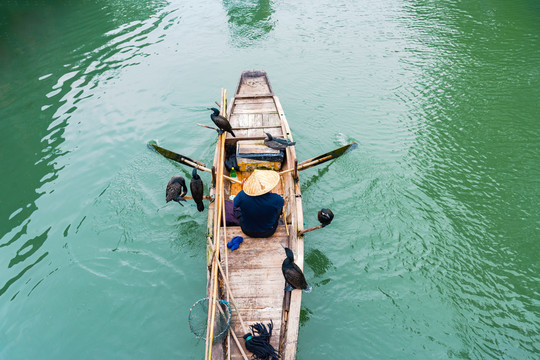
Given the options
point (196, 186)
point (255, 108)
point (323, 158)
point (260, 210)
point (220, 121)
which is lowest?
point (323, 158)

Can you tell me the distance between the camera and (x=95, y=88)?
44.8ft

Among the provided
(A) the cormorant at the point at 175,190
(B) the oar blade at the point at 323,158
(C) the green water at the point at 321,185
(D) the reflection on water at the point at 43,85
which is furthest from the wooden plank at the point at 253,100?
(D) the reflection on water at the point at 43,85

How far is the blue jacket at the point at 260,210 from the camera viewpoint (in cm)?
534

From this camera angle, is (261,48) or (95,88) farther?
(261,48)

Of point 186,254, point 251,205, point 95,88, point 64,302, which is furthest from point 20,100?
point 251,205

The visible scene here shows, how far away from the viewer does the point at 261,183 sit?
5316 mm

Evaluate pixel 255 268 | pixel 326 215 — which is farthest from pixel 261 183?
pixel 255 268

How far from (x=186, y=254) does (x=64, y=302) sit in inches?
102

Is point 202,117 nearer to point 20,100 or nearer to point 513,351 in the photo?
point 20,100

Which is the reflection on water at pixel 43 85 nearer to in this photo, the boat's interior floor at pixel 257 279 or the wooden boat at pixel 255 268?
the wooden boat at pixel 255 268

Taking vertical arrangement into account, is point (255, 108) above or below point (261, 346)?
above

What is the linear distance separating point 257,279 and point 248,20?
18623 millimetres

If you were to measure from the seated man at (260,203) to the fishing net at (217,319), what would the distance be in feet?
4.86

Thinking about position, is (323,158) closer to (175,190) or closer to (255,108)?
(255,108)
